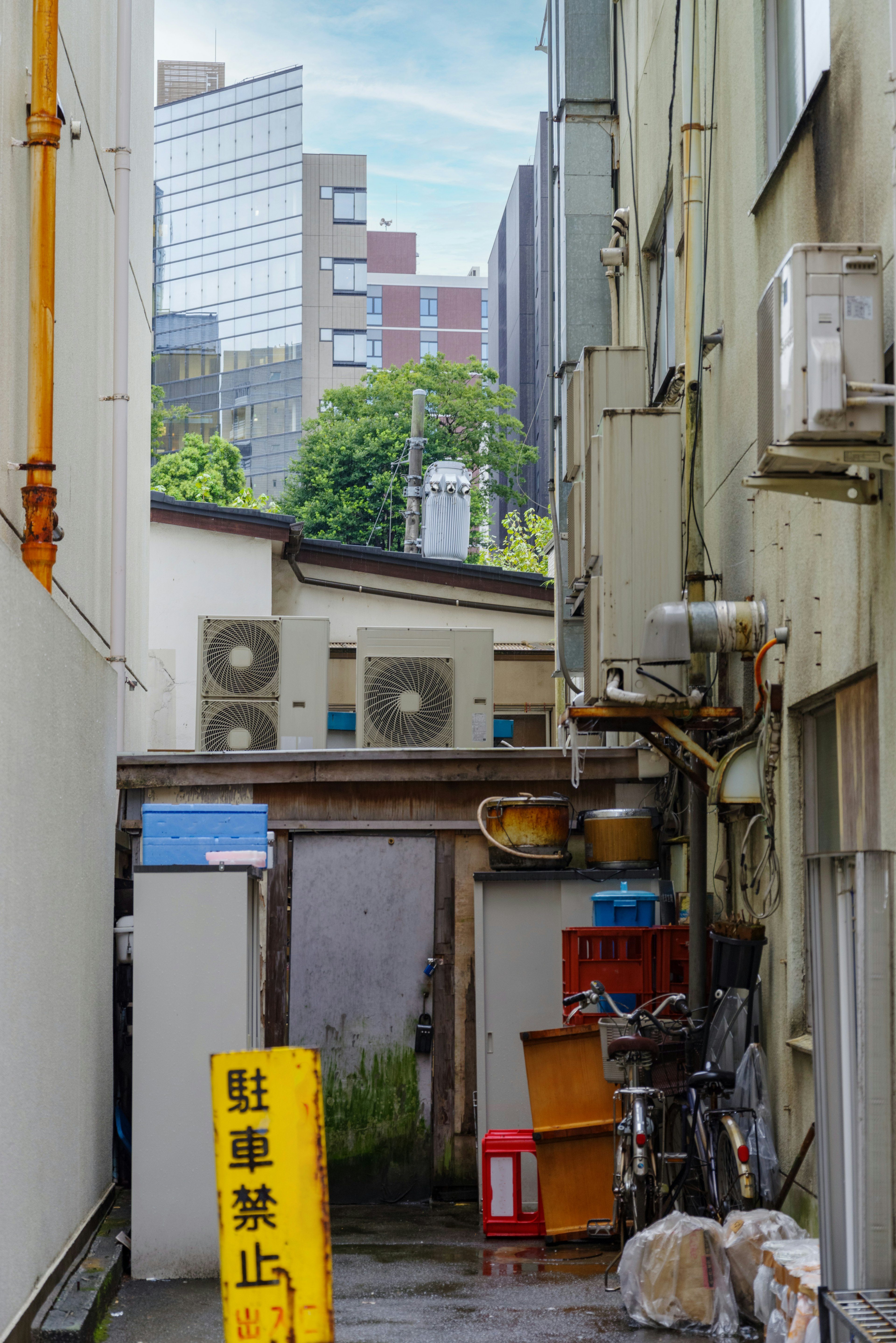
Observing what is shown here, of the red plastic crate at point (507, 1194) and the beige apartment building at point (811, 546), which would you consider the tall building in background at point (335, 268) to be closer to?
the beige apartment building at point (811, 546)

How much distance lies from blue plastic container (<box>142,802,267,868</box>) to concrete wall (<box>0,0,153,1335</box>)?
1.07ft

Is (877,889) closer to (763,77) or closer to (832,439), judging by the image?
(832,439)

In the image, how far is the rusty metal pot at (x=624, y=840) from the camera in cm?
937

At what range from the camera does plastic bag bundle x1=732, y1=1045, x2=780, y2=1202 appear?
6.39 m

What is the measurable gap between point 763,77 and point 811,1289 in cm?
556

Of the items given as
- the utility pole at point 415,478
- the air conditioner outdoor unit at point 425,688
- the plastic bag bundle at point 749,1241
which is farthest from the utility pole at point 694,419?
the utility pole at point 415,478

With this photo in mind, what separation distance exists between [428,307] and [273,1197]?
85443 mm

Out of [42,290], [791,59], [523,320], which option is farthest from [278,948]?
[523,320]

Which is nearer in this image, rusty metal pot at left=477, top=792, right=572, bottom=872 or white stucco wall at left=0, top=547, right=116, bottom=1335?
white stucco wall at left=0, top=547, right=116, bottom=1335

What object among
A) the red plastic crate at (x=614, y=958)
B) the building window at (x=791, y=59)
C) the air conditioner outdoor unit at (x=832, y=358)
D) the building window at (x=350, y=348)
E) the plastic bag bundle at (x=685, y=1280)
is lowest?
the plastic bag bundle at (x=685, y=1280)

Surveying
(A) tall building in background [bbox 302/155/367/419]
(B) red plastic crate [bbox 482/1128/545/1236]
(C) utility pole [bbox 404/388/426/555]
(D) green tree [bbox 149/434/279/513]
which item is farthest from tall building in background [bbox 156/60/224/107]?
(B) red plastic crate [bbox 482/1128/545/1236]

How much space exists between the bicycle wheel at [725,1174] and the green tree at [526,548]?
23.2 m

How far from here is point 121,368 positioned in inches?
386

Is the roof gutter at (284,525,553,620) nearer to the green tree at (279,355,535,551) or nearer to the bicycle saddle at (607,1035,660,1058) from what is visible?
the bicycle saddle at (607,1035,660,1058)
